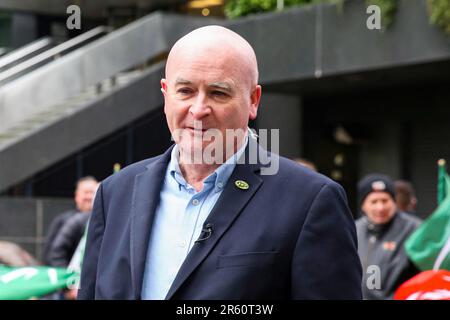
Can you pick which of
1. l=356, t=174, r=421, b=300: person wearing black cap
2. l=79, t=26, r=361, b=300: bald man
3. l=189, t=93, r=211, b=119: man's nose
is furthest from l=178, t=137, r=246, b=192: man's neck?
l=356, t=174, r=421, b=300: person wearing black cap

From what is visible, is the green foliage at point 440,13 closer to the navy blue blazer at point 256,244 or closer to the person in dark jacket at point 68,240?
the person in dark jacket at point 68,240

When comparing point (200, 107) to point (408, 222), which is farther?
point (408, 222)

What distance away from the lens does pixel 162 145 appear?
60.5 feet

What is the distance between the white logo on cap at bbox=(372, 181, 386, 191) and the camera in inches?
369

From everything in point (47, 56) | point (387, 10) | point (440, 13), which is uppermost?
point (47, 56)

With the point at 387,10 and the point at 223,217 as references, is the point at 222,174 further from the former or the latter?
the point at 387,10

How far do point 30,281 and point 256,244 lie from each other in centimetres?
484

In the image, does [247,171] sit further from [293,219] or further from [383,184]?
[383,184]

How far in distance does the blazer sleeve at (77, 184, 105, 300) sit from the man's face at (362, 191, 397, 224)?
20.7ft

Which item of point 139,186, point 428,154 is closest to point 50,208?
point 428,154

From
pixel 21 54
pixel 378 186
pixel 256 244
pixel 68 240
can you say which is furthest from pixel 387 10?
pixel 256 244

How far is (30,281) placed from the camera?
24.1 feet

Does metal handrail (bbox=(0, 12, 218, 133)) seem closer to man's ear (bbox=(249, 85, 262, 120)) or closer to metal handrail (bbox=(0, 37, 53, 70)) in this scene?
metal handrail (bbox=(0, 37, 53, 70))

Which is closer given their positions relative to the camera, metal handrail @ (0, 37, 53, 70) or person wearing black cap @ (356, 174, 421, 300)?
person wearing black cap @ (356, 174, 421, 300)
